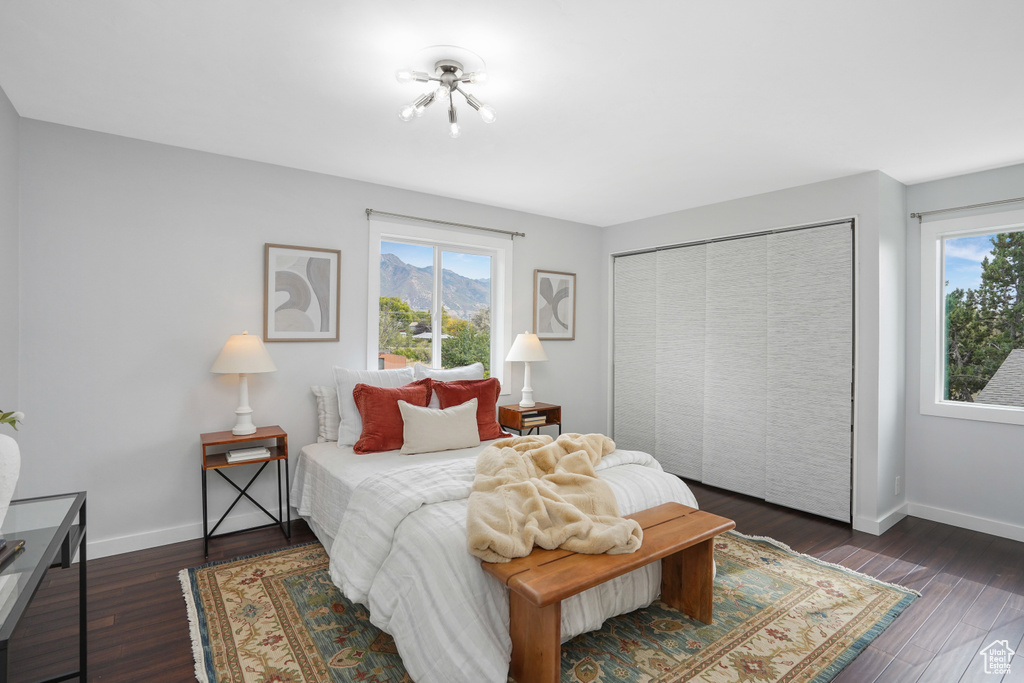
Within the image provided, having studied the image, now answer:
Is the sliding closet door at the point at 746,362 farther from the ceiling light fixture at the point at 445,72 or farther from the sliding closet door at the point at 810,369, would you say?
the ceiling light fixture at the point at 445,72

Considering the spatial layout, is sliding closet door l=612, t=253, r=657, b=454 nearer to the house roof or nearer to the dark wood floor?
the dark wood floor

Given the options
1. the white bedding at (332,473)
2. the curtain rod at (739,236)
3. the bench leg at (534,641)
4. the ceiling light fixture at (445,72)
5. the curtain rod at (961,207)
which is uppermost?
the ceiling light fixture at (445,72)

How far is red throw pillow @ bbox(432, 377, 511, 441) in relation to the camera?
3.71 m

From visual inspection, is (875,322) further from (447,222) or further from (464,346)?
(447,222)

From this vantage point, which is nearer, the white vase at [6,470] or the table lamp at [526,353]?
the white vase at [6,470]

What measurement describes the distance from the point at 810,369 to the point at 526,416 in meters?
2.29

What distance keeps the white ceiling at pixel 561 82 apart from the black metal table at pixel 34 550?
1.84 metres

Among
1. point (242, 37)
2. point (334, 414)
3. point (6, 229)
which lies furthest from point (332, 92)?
point (334, 414)

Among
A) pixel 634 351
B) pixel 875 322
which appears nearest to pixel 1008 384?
A: pixel 875 322

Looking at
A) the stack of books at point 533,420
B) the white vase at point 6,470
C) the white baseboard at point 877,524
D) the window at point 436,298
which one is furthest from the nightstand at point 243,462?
the white baseboard at point 877,524

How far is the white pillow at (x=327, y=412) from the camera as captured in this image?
3.65m

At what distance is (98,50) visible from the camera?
215 cm

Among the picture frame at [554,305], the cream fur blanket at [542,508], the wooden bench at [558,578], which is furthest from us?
the picture frame at [554,305]

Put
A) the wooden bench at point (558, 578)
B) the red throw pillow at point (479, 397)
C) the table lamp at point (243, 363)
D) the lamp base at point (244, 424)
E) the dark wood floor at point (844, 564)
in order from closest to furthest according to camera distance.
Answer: the wooden bench at point (558, 578) → the dark wood floor at point (844, 564) → the table lamp at point (243, 363) → the lamp base at point (244, 424) → the red throw pillow at point (479, 397)
